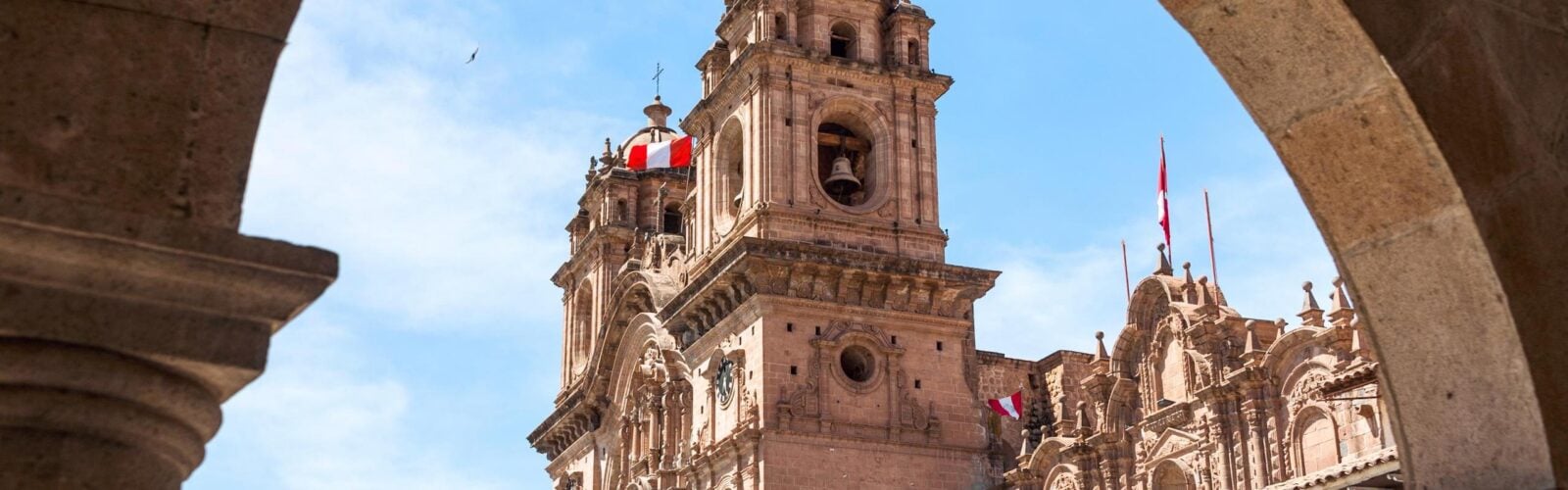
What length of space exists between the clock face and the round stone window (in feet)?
6.61

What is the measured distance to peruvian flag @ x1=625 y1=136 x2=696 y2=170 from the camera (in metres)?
42.5

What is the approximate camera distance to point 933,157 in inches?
1346

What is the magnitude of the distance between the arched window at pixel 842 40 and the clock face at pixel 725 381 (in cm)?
652

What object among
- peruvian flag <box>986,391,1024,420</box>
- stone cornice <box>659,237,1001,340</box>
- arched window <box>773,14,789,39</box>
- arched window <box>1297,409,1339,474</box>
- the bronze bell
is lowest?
arched window <box>1297,409,1339,474</box>

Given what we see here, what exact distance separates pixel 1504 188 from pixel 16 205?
391 cm

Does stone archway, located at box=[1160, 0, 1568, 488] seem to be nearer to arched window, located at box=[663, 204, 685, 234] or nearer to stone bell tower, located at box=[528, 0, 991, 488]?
stone bell tower, located at box=[528, 0, 991, 488]

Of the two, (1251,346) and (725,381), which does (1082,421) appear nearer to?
(1251,346)

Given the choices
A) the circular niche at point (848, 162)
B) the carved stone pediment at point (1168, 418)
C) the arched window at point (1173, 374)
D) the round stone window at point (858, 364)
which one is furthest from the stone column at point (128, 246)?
the circular niche at point (848, 162)

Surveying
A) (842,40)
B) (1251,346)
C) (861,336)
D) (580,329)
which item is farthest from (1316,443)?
(580,329)

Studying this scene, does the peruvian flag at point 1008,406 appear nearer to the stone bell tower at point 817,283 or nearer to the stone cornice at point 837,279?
the stone bell tower at point 817,283

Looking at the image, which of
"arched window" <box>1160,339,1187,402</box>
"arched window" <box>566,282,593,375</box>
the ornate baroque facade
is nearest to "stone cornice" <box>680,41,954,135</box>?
the ornate baroque facade

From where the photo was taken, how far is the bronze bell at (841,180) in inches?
1319

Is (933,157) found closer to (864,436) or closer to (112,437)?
(864,436)

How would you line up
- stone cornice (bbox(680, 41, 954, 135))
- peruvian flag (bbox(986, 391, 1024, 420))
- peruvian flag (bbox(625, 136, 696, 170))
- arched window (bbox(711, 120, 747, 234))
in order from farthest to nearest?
peruvian flag (bbox(625, 136, 696, 170))
arched window (bbox(711, 120, 747, 234))
peruvian flag (bbox(986, 391, 1024, 420))
stone cornice (bbox(680, 41, 954, 135))
